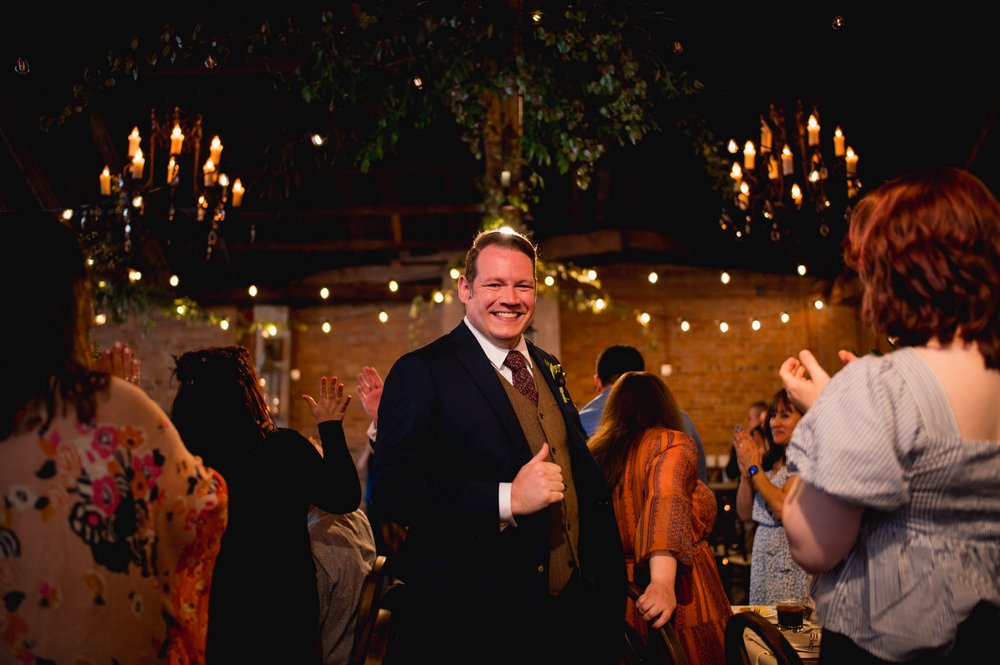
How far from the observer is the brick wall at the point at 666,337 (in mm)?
10414

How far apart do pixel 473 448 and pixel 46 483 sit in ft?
2.94

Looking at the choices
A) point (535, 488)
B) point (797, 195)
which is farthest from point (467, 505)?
point (797, 195)

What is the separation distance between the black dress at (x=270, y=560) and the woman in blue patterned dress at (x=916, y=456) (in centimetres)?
151

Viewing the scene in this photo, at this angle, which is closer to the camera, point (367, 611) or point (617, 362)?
point (367, 611)

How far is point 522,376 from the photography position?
2107 mm

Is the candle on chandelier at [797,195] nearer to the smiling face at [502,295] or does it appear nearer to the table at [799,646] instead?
the table at [799,646]

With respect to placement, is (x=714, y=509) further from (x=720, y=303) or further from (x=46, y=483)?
(x=720, y=303)

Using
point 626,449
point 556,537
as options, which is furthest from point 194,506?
point 626,449

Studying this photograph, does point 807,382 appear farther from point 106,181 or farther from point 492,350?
point 106,181

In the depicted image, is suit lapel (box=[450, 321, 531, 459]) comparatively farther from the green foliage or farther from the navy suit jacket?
the green foliage

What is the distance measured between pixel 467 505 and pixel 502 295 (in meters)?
0.59

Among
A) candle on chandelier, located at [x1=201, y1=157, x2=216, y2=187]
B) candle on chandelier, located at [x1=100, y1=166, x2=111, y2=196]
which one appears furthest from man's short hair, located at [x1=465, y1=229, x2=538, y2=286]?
candle on chandelier, located at [x1=100, y1=166, x2=111, y2=196]

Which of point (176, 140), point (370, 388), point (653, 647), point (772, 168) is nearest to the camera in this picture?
point (653, 647)

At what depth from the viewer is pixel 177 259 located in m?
9.89
